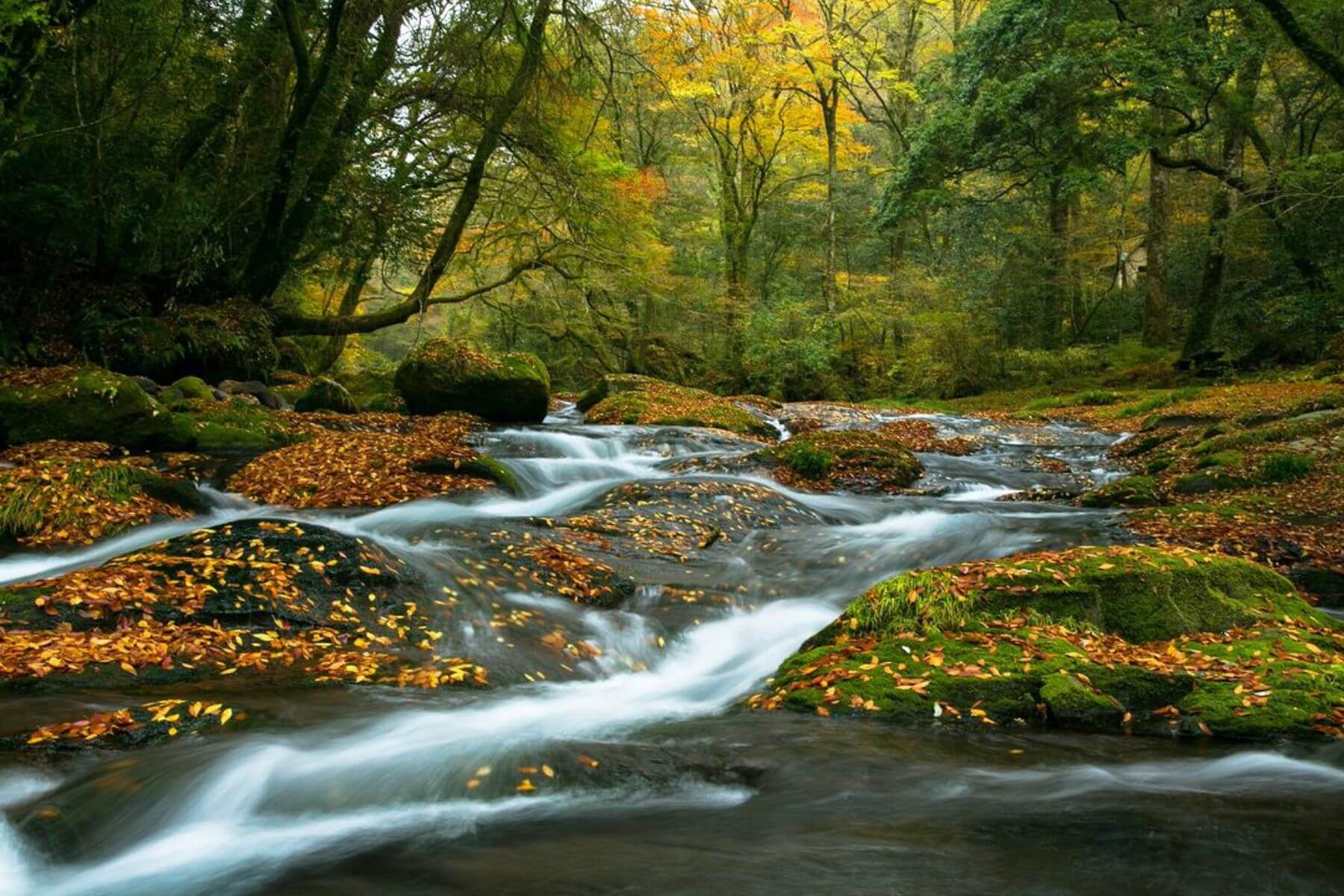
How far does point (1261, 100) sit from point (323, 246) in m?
21.2

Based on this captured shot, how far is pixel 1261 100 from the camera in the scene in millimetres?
19109

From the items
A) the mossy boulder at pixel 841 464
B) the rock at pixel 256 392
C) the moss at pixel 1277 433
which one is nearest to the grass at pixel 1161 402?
the moss at pixel 1277 433

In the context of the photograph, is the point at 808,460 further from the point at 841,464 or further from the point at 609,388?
the point at 609,388

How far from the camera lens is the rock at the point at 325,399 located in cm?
1409

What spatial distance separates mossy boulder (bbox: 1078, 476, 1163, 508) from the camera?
9.17 meters

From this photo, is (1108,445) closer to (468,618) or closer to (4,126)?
(468,618)

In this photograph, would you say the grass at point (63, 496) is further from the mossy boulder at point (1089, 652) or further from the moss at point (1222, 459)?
the moss at point (1222, 459)

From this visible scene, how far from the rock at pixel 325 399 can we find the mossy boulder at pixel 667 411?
494cm

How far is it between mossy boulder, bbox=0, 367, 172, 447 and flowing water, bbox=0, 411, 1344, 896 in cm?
676

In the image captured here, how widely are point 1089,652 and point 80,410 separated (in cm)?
1061

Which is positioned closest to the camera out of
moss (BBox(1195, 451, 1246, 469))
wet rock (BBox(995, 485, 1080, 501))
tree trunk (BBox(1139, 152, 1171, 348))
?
moss (BBox(1195, 451, 1246, 469))

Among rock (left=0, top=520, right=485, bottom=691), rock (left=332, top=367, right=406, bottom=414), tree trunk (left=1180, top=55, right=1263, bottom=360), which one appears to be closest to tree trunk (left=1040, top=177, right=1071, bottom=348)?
tree trunk (left=1180, top=55, right=1263, bottom=360)

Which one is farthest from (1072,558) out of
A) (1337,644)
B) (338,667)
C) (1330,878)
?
(338,667)

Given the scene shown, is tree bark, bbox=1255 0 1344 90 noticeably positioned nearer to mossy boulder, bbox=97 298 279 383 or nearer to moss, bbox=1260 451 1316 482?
moss, bbox=1260 451 1316 482
